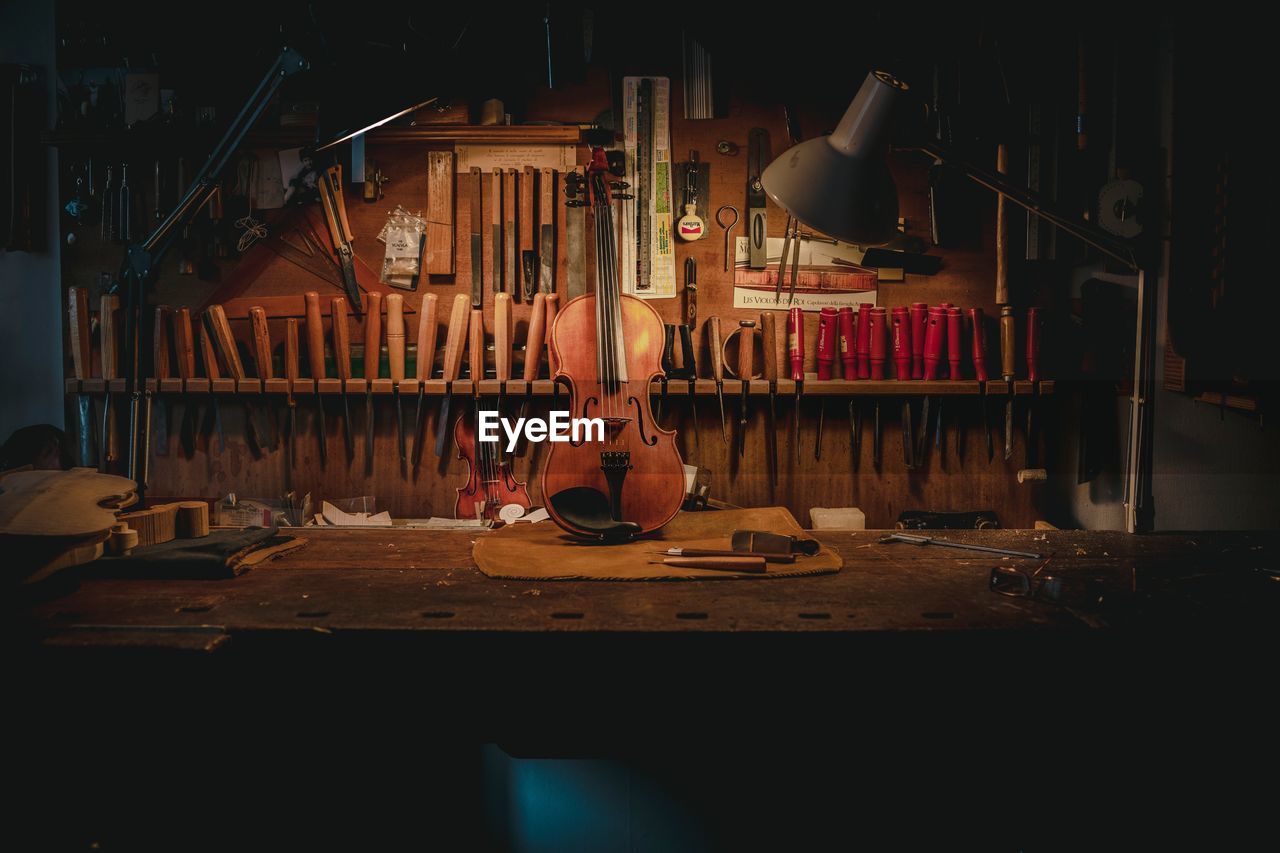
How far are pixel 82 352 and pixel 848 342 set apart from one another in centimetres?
352

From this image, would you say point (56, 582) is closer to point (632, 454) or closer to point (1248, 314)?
point (632, 454)

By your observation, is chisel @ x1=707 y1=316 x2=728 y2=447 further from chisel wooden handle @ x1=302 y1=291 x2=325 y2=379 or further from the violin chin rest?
chisel wooden handle @ x1=302 y1=291 x2=325 y2=379

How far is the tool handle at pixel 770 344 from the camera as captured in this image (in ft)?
11.7

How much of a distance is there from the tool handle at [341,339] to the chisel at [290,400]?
0.60 feet

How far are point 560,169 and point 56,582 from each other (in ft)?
8.59

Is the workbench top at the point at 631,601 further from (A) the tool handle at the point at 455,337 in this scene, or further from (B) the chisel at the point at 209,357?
(B) the chisel at the point at 209,357

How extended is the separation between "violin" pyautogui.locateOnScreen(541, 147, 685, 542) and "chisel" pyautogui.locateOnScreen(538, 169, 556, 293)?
0.88 m

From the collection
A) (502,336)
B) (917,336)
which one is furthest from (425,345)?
(917,336)

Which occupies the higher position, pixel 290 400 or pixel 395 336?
pixel 395 336

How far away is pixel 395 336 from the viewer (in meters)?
3.54

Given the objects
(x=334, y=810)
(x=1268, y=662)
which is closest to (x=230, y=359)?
(x=334, y=810)

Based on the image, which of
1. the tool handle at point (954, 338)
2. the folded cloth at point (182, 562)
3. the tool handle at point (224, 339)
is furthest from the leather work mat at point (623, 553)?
the tool handle at point (224, 339)

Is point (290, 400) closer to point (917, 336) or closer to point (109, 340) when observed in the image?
point (109, 340)

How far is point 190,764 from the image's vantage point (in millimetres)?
1736
